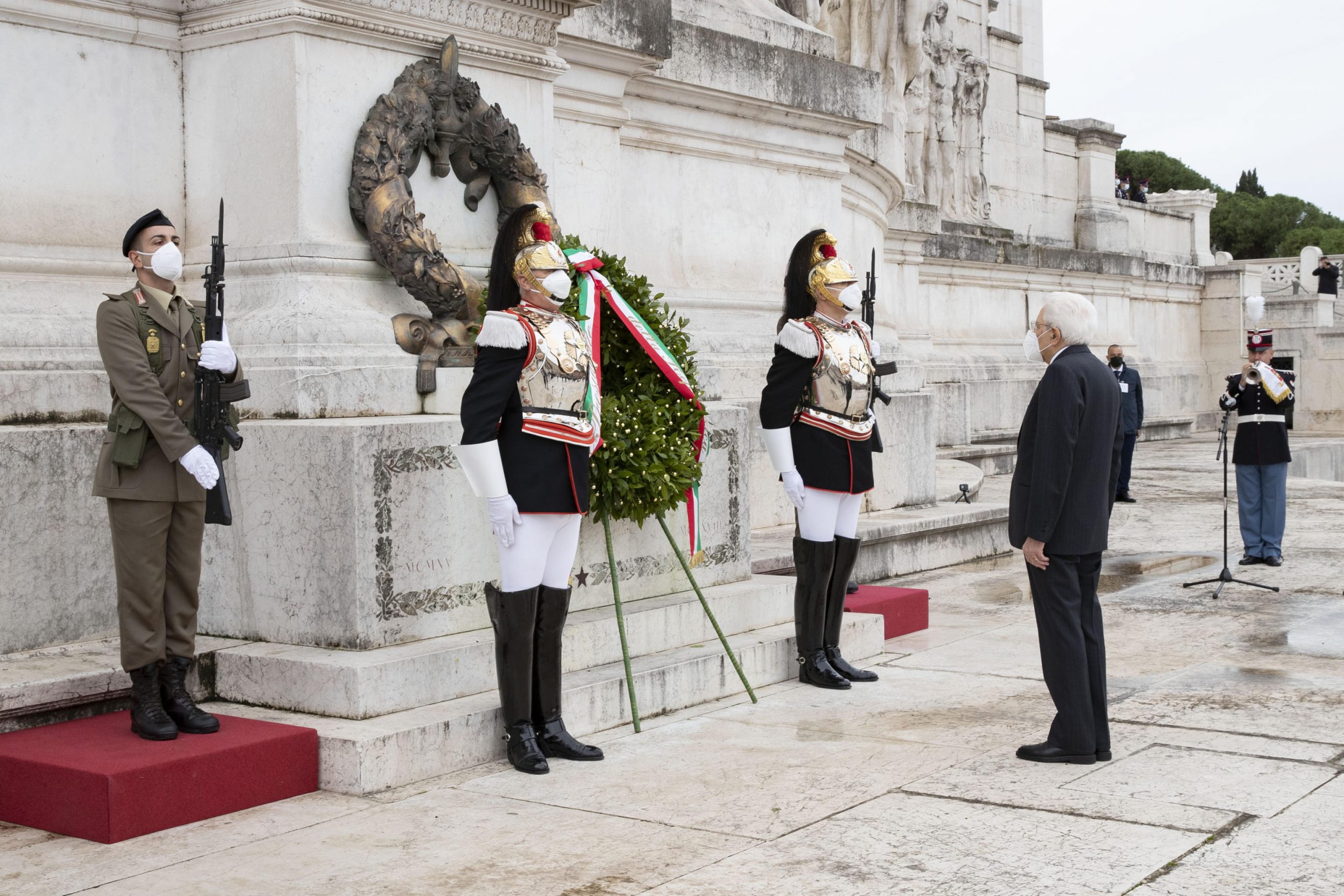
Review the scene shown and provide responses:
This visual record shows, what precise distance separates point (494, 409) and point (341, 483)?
28.0 inches

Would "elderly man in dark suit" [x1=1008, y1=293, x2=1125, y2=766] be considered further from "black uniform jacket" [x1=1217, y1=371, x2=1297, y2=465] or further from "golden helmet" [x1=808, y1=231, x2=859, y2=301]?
"black uniform jacket" [x1=1217, y1=371, x2=1297, y2=465]

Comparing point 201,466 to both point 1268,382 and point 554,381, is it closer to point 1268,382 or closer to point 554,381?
point 554,381

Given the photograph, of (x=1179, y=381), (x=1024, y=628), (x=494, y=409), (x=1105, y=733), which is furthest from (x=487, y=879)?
(x=1179, y=381)

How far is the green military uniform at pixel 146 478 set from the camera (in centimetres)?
487

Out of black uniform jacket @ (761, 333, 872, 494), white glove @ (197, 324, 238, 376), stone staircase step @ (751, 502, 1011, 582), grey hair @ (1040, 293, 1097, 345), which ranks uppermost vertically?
grey hair @ (1040, 293, 1097, 345)

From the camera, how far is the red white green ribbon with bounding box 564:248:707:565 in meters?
5.77

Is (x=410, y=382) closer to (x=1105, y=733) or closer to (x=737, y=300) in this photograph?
(x=1105, y=733)

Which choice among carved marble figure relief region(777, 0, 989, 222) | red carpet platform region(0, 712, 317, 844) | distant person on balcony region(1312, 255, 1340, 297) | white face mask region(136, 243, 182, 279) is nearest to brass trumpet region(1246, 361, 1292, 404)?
red carpet platform region(0, 712, 317, 844)

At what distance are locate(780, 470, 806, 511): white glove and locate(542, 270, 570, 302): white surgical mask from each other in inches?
63.4

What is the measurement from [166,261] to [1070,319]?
10.4 feet

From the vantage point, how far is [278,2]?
6199mm

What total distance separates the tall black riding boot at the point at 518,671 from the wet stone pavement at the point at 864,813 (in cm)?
10

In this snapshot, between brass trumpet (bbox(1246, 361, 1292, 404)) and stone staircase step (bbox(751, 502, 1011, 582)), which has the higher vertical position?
brass trumpet (bbox(1246, 361, 1292, 404))

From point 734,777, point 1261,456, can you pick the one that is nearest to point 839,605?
point 734,777
